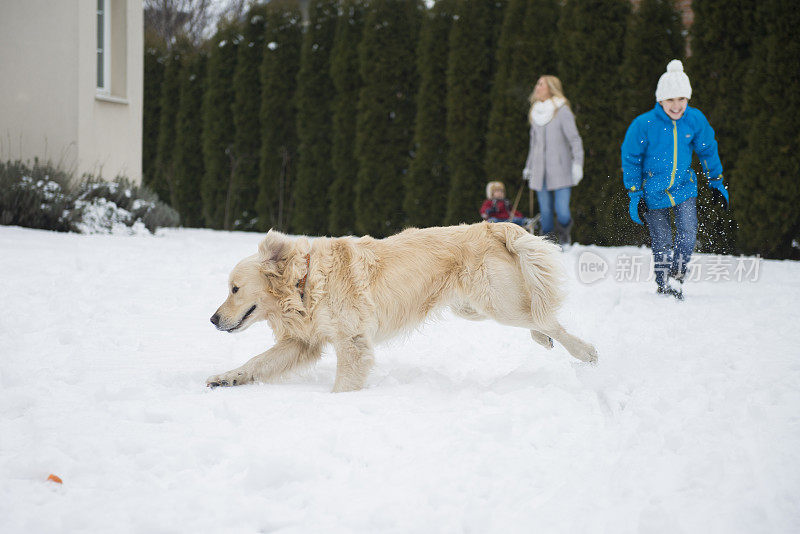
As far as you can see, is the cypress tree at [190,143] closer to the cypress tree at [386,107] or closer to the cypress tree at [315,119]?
the cypress tree at [315,119]

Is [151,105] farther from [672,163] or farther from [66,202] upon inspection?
[672,163]

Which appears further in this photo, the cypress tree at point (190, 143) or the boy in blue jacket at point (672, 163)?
the cypress tree at point (190, 143)

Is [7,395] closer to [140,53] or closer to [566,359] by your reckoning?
[566,359]

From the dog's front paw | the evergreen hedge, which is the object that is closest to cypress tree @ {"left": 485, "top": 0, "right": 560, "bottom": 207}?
the evergreen hedge

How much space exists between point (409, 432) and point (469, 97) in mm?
7807

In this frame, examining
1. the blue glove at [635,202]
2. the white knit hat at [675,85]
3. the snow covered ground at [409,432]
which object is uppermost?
the white knit hat at [675,85]

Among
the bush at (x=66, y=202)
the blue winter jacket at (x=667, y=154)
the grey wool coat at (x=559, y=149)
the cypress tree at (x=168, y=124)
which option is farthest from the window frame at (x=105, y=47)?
the blue winter jacket at (x=667, y=154)

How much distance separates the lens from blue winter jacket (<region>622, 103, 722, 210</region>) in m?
5.13

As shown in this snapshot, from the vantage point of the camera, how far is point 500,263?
3.39 meters

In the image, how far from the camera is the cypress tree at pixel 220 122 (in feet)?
42.1

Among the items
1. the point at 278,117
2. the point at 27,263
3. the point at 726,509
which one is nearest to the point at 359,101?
the point at 278,117

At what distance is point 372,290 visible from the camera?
3.31 meters

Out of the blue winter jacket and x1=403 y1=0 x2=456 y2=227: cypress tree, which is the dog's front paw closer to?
the blue winter jacket

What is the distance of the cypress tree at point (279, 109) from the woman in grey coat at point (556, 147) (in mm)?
5623
